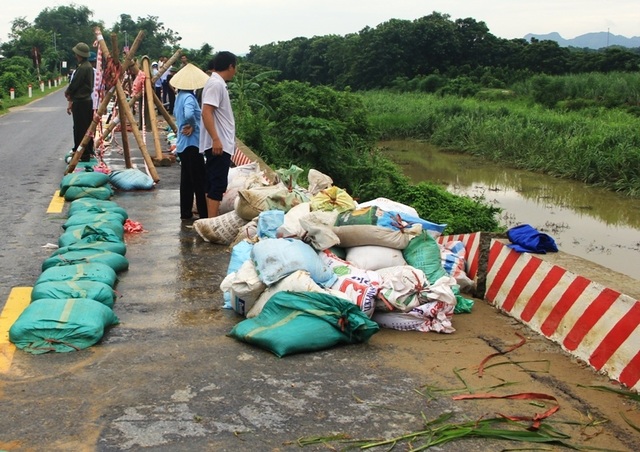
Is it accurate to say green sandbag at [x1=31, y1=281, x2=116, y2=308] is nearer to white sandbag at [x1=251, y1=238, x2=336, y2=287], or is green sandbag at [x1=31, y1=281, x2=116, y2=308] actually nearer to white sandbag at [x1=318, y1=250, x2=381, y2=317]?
white sandbag at [x1=251, y1=238, x2=336, y2=287]

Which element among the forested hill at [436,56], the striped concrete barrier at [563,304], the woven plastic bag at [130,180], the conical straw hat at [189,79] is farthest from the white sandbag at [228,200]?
the forested hill at [436,56]

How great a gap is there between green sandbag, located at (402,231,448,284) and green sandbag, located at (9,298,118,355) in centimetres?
228

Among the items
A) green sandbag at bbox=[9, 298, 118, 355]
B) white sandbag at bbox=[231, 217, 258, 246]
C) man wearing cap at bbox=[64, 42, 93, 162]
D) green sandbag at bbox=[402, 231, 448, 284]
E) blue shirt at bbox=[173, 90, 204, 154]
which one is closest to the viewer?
green sandbag at bbox=[9, 298, 118, 355]

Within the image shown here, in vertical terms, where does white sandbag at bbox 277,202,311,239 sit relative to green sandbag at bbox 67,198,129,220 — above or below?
above

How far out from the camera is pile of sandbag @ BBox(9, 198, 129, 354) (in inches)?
172

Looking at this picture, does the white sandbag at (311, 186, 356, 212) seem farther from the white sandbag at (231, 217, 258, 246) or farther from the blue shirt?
the blue shirt

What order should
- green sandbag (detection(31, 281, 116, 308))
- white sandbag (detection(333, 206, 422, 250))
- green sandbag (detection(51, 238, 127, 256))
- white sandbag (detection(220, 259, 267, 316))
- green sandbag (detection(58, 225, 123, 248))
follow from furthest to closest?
1. green sandbag (detection(58, 225, 123, 248))
2. green sandbag (detection(51, 238, 127, 256))
3. white sandbag (detection(333, 206, 422, 250))
4. white sandbag (detection(220, 259, 267, 316))
5. green sandbag (detection(31, 281, 116, 308))

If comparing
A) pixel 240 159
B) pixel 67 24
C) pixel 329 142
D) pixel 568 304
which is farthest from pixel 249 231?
pixel 67 24

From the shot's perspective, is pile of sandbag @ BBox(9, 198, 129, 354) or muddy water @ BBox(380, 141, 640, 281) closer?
pile of sandbag @ BBox(9, 198, 129, 354)

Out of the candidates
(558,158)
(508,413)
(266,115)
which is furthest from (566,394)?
(558,158)

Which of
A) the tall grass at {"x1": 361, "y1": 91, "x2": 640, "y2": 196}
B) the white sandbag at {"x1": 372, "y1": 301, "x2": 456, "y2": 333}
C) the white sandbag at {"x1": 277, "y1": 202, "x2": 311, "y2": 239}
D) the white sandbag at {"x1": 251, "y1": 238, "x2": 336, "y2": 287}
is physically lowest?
the tall grass at {"x1": 361, "y1": 91, "x2": 640, "y2": 196}

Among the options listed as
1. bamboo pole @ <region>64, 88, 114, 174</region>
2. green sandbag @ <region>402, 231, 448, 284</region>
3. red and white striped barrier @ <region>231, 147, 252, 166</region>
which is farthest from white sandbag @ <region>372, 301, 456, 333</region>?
red and white striped barrier @ <region>231, 147, 252, 166</region>

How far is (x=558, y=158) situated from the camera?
22.1 m

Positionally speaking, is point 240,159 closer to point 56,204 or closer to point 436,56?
point 56,204
